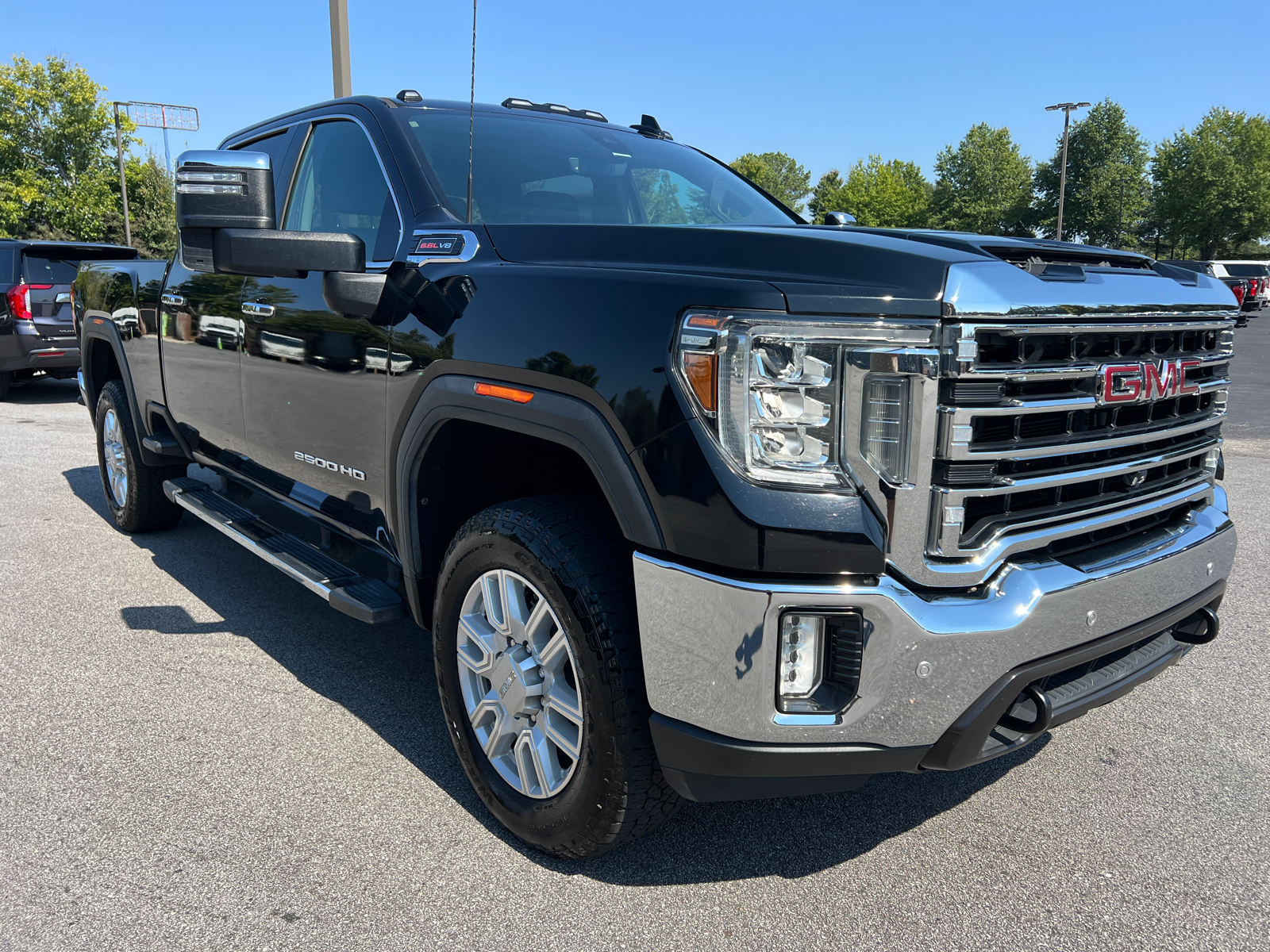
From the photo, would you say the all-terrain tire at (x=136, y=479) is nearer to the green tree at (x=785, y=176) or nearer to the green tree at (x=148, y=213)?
the green tree at (x=148, y=213)

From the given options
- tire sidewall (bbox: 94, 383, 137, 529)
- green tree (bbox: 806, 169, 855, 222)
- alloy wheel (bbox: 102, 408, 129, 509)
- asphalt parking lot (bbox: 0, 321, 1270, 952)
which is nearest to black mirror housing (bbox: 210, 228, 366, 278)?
asphalt parking lot (bbox: 0, 321, 1270, 952)

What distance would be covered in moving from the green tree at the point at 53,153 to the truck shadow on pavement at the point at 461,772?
42.8 metres

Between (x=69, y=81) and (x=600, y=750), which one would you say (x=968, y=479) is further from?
(x=69, y=81)

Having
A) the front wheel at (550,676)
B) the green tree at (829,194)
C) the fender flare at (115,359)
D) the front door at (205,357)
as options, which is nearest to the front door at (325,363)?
the front door at (205,357)

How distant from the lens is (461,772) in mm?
2900

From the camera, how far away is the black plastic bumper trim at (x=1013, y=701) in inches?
78.6

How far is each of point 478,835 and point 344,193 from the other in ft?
7.23

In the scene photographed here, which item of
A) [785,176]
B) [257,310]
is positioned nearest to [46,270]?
[257,310]

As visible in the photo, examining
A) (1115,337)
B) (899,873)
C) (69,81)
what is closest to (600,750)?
(899,873)

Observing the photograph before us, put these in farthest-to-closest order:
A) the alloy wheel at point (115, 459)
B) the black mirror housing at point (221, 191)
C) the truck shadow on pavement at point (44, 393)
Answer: the truck shadow on pavement at point (44, 393) → the alloy wheel at point (115, 459) → the black mirror housing at point (221, 191)

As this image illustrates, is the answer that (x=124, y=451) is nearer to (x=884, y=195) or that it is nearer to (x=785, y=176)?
(x=884, y=195)

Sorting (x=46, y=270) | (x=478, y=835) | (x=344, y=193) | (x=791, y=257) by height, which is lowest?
(x=478, y=835)

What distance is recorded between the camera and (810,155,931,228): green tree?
8031cm

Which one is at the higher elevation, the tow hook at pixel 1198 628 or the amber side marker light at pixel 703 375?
the amber side marker light at pixel 703 375
